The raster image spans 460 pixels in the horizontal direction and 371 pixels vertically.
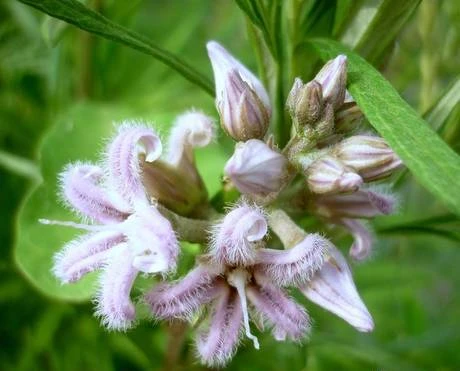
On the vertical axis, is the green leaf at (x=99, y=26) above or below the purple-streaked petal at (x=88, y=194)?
above

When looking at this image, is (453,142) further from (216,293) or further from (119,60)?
(119,60)

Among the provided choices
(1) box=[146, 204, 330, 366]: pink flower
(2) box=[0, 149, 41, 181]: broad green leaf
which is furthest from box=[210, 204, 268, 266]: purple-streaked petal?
(2) box=[0, 149, 41, 181]: broad green leaf

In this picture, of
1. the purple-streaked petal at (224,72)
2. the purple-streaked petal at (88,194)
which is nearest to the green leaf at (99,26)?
the purple-streaked petal at (224,72)

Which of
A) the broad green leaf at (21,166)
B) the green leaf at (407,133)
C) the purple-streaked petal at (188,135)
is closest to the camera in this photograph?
the green leaf at (407,133)

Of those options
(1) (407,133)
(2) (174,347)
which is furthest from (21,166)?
(1) (407,133)

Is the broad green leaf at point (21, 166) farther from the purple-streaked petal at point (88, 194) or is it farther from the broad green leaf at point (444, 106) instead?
the broad green leaf at point (444, 106)

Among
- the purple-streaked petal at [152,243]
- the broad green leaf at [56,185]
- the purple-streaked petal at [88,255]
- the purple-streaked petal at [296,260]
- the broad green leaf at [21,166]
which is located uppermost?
the purple-streaked petal at [296,260]
